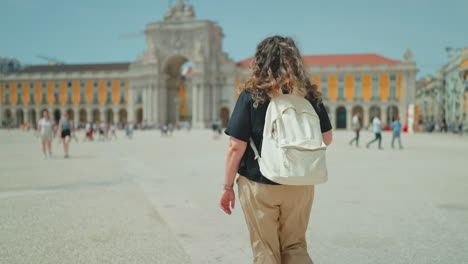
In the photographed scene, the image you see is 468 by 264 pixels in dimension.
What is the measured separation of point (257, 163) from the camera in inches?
95.0

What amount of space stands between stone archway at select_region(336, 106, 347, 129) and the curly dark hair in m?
56.6

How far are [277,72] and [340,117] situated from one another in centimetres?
5747

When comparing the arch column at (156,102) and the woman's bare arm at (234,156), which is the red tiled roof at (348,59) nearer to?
the arch column at (156,102)

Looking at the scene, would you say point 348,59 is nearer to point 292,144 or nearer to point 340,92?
point 340,92

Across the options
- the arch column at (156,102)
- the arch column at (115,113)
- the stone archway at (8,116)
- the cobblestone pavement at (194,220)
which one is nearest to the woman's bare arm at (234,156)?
the cobblestone pavement at (194,220)

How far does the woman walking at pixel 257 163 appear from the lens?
2350mm

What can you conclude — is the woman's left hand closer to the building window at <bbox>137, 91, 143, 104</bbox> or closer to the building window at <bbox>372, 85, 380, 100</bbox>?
the building window at <bbox>372, 85, 380, 100</bbox>

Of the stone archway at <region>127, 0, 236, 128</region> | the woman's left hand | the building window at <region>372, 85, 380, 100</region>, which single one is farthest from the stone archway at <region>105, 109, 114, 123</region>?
the woman's left hand

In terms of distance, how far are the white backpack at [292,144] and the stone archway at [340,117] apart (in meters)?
56.7

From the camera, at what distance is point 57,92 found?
236ft

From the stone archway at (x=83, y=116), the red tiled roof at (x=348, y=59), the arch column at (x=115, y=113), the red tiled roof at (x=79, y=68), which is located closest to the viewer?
the red tiled roof at (x=348, y=59)

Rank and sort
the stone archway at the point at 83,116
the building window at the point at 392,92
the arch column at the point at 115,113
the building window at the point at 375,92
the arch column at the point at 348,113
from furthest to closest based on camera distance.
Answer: the stone archway at the point at 83,116 → the arch column at the point at 115,113 → the arch column at the point at 348,113 → the building window at the point at 375,92 → the building window at the point at 392,92

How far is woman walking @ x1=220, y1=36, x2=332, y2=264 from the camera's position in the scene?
2350 millimetres

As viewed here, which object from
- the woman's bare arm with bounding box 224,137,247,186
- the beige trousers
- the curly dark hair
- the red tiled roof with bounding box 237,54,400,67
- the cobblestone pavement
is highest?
the red tiled roof with bounding box 237,54,400,67
